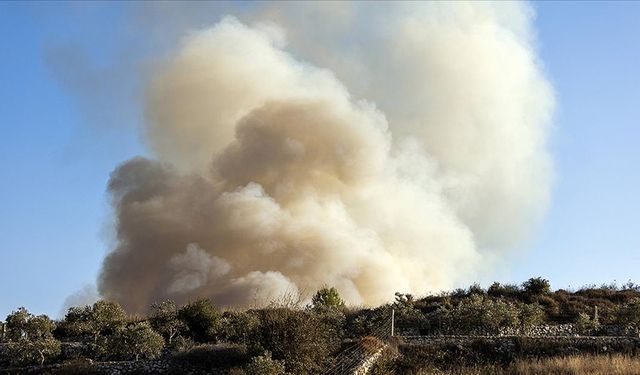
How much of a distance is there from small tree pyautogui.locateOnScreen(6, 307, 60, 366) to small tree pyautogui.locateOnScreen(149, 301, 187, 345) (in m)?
4.68

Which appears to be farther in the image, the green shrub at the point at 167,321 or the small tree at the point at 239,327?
the green shrub at the point at 167,321

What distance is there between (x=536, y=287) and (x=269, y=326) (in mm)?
23079

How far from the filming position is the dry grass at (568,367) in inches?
911

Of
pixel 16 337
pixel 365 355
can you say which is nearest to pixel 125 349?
pixel 16 337

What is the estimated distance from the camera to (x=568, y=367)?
24.1m

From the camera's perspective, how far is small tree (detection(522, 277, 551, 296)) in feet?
148

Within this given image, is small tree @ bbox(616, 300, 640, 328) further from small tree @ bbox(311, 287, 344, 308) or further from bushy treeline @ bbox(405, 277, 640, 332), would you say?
small tree @ bbox(311, 287, 344, 308)

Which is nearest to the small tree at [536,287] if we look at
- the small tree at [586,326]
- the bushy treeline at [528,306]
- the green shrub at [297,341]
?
the bushy treeline at [528,306]

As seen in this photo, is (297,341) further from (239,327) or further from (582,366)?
(582,366)

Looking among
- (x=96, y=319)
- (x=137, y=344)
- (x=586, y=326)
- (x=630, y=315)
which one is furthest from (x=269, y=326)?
(x=630, y=315)

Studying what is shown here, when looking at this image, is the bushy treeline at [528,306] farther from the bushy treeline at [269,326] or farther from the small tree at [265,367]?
the small tree at [265,367]

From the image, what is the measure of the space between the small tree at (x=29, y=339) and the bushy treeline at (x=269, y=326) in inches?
1.5

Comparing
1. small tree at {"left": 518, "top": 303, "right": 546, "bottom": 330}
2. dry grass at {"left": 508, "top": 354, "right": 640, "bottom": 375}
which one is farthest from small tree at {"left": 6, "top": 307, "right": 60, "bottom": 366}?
small tree at {"left": 518, "top": 303, "right": 546, "bottom": 330}

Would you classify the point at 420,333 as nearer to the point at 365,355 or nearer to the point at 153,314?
the point at 365,355
